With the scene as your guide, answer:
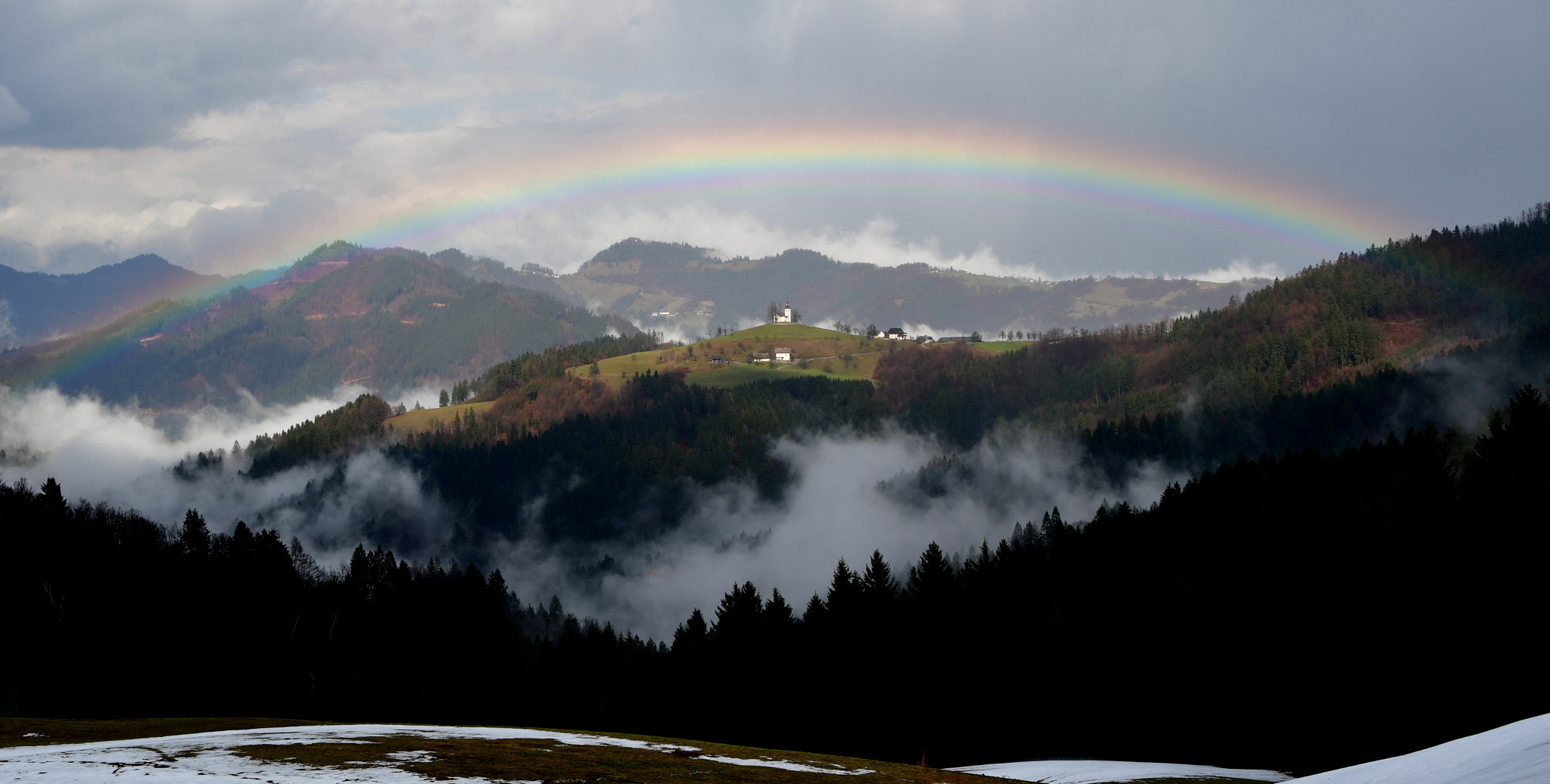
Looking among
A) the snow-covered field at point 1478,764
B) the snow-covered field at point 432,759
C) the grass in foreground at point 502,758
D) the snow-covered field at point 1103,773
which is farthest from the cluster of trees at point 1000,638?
the snow-covered field at point 1478,764

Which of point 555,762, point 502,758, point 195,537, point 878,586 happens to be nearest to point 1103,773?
point 555,762

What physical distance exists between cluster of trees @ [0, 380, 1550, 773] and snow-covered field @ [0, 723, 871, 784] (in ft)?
113

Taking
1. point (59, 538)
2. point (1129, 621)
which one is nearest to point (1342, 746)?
point (1129, 621)

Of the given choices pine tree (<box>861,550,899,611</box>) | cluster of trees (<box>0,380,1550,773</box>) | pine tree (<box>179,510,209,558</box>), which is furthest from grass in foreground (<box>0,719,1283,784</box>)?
pine tree (<box>179,510,209,558</box>)

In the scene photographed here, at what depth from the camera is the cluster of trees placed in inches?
3009

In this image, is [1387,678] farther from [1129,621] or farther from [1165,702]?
[1129,621]

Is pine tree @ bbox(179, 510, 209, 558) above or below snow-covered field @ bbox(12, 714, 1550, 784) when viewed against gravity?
above

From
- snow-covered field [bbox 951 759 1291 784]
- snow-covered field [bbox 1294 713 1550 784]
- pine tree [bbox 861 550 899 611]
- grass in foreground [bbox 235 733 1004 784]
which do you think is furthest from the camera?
pine tree [bbox 861 550 899 611]

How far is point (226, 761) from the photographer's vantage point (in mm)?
52188

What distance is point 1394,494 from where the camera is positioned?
97062mm

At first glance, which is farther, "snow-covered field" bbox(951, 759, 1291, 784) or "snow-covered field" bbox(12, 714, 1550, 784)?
"snow-covered field" bbox(951, 759, 1291, 784)

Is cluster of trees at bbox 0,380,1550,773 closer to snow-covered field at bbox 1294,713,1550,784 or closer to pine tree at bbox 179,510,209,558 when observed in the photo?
pine tree at bbox 179,510,209,558

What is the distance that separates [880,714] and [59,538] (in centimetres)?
7877

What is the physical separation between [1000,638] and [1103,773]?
31.3 m
